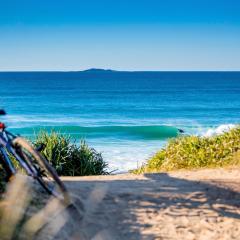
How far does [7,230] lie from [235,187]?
15.5 ft

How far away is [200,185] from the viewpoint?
390 inches

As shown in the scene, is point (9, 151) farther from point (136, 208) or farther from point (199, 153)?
point (199, 153)

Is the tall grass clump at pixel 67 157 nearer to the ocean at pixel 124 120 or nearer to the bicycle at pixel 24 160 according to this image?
the bicycle at pixel 24 160

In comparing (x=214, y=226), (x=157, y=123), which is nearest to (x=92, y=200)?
(x=214, y=226)

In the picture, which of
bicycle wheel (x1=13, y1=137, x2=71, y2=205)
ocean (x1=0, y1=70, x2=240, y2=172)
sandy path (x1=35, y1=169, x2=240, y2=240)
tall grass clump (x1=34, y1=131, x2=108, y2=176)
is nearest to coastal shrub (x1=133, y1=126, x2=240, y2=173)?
tall grass clump (x1=34, y1=131, x2=108, y2=176)

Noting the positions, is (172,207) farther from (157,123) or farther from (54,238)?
(157,123)

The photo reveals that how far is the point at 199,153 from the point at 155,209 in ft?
19.6

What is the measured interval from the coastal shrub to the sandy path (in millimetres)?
3184

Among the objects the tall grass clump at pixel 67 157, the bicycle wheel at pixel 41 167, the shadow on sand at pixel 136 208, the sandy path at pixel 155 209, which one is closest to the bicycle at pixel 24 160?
the bicycle wheel at pixel 41 167

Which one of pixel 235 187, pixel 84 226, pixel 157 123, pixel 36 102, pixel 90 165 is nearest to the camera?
pixel 84 226

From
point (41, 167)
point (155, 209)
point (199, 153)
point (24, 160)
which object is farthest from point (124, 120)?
point (41, 167)

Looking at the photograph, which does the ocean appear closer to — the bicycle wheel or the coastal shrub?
the coastal shrub

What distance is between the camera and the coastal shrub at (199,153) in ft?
44.8

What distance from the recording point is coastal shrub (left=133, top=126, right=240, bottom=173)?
13.7 m
